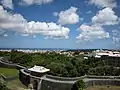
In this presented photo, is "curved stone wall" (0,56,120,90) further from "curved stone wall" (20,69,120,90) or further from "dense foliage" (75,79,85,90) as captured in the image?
"dense foliage" (75,79,85,90)

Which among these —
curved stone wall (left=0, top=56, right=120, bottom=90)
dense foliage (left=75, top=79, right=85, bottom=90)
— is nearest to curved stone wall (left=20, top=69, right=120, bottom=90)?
curved stone wall (left=0, top=56, right=120, bottom=90)

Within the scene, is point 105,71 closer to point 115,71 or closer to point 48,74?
point 115,71

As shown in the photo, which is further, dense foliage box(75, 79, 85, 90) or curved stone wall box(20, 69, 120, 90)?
curved stone wall box(20, 69, 120, 90)

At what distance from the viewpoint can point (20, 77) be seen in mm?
29078

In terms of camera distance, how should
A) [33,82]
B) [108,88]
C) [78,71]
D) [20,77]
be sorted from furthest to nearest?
[20,77]
[78,71]
[33,82]
[108,88]

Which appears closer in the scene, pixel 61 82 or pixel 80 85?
pixel 80 85

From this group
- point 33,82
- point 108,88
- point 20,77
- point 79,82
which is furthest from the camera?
point 20,77

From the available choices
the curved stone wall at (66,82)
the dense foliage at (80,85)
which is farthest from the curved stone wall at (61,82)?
the dense foliage at (80,85)

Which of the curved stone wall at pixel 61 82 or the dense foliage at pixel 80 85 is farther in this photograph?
the curved stone wall at pixel 61 82

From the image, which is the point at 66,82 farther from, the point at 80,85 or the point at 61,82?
the point at 80,85

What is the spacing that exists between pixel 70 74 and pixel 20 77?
6773mm

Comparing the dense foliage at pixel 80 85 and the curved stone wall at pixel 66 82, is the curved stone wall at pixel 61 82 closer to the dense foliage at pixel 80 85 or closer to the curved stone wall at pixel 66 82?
the curved stone wall at pixel 66 82

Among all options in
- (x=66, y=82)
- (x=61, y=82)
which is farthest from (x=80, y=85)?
(x=61, y=82)

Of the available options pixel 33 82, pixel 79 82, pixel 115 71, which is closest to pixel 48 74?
pixel 33 82
